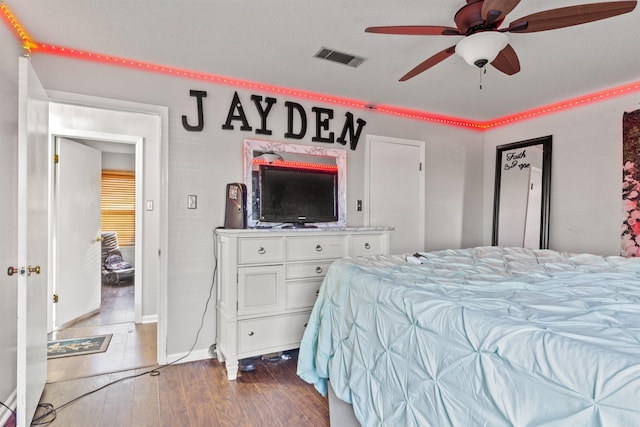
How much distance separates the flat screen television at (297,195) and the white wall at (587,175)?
2334 millimetres

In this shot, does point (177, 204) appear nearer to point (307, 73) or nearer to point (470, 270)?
point (307, 73)

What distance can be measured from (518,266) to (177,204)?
8.03 feet

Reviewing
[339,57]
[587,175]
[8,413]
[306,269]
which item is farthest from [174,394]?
[587,175]

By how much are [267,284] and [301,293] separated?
0.96 feet

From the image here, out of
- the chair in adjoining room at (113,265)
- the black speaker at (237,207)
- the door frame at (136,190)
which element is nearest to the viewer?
the black speaker at (237,207)

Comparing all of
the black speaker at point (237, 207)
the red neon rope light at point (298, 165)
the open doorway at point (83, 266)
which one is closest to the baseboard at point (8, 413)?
the open doorway at point (83, 266)

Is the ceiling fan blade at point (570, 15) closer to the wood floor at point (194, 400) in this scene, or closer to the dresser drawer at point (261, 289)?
the dresser drawer at point (261, 289)

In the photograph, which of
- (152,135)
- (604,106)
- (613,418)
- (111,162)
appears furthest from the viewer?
(111,162)

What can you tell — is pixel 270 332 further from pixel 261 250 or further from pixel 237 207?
pixel 237 207

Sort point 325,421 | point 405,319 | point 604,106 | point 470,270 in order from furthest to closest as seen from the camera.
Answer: point 604,106 → point 325,421 → point 470,270 → point 405,319

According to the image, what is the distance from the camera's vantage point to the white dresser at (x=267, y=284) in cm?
250

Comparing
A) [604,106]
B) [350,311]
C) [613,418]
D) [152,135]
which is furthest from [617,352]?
[152,135]

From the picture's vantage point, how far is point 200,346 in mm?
2850

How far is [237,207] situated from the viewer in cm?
276
